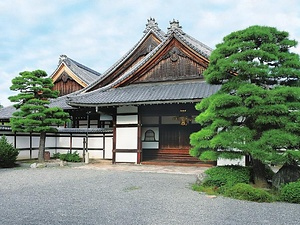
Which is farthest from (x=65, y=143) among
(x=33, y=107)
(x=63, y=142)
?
(x=33, y=107)

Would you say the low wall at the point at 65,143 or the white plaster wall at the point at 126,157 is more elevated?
the low wall at the point at 65,143

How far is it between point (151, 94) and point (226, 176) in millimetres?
6507

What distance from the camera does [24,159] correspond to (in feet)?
50.1

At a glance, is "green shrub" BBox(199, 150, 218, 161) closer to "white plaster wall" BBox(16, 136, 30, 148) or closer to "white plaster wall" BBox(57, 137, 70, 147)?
"white plaster wall" BBox(16, 136, 30, 148)

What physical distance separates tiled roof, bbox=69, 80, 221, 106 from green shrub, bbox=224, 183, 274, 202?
5.23 m

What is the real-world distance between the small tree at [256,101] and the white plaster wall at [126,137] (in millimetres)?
6203

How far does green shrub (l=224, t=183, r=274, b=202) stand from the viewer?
6.28 metres

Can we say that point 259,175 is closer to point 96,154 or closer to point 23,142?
point 96,154

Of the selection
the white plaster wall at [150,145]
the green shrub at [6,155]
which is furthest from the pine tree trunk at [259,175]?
the green shrub at [6,155]

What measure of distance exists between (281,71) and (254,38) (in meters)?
1.19

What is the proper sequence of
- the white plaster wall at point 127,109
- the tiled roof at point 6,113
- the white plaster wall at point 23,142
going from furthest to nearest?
the tiled roof at point 6,113
the white plaster wall at point 23,142
the white plaster wall at point 127,109

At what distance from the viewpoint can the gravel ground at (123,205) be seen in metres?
4.91

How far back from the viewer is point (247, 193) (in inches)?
256

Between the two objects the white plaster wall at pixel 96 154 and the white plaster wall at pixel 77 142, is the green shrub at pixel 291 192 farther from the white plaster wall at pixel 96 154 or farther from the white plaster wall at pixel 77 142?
the white plaster wall at pixel 77 142
